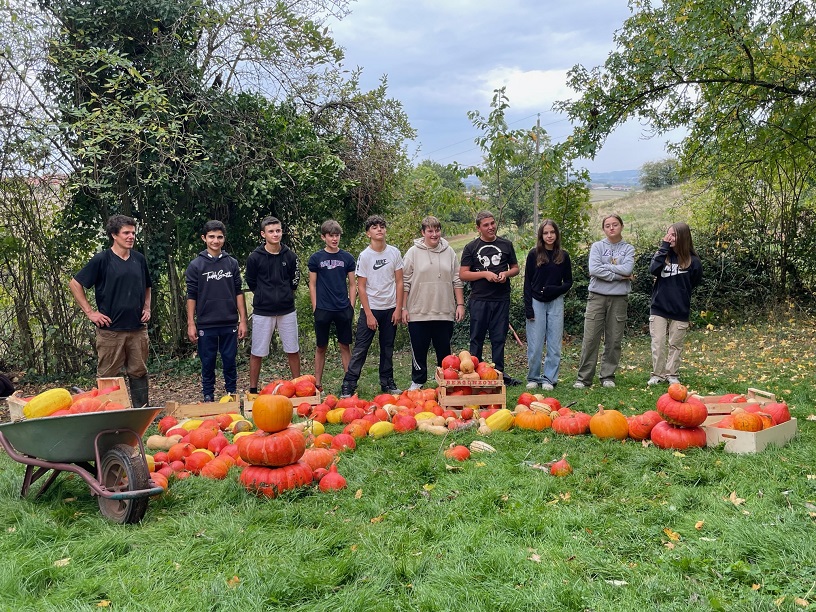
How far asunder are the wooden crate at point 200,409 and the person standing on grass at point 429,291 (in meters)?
1.95

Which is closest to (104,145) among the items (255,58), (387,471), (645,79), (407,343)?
(255,58)

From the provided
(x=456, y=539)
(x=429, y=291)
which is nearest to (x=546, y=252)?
(x=429, y=291)

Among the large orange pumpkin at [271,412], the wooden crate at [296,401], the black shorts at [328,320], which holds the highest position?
the black shorts at [328,320]

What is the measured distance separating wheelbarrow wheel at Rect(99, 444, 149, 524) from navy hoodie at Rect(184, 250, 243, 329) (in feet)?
9.24

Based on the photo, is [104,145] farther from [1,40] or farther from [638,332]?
[638,332]

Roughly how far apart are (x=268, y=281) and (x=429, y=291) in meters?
1.79

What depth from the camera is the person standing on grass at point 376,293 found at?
664cm

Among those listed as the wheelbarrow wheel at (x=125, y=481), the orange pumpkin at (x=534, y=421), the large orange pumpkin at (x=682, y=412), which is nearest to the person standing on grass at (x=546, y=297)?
the orange pumpkin at (x=534, y=421)

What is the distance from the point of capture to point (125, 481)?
142 inches

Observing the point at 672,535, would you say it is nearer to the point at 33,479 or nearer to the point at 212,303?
the point at 33,479

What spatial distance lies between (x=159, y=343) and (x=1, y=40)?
4759 millimetres

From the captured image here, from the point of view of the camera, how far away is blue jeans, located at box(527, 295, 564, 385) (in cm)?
690

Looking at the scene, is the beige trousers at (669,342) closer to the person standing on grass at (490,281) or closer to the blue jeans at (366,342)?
the person standing on grass at (490,281)

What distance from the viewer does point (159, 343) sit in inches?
390
